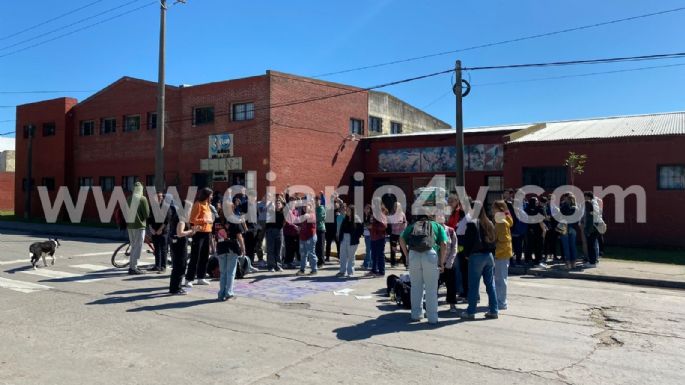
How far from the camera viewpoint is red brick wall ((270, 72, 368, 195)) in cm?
2573

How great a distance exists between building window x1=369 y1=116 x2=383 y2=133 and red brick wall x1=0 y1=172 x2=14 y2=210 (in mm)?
37608

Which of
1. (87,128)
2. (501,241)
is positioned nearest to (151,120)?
(87,128)

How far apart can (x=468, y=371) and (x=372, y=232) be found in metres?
6.37

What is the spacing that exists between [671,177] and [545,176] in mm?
4084

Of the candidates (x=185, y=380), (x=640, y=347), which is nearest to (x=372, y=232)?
(x=640, y=347)

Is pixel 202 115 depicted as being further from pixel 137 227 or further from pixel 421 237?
pixel 421 237

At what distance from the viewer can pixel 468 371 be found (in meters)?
5.15

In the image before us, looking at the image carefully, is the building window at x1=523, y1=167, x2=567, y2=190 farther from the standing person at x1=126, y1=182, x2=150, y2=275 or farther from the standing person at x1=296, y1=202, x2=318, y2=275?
the standing person at x1=126, y1=182, x2=150, y2=275

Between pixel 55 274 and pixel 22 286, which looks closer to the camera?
pixel 22 286

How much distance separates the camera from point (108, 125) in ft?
108

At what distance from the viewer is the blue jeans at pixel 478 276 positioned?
7.40 meters

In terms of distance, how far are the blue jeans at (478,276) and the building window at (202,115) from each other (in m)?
22.3

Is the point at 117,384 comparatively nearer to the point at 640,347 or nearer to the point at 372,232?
the point at 640,347

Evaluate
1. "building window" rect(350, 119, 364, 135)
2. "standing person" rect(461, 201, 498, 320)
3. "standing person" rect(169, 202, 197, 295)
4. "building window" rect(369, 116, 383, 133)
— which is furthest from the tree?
"building window" rect(369, 116, 383, 133)
